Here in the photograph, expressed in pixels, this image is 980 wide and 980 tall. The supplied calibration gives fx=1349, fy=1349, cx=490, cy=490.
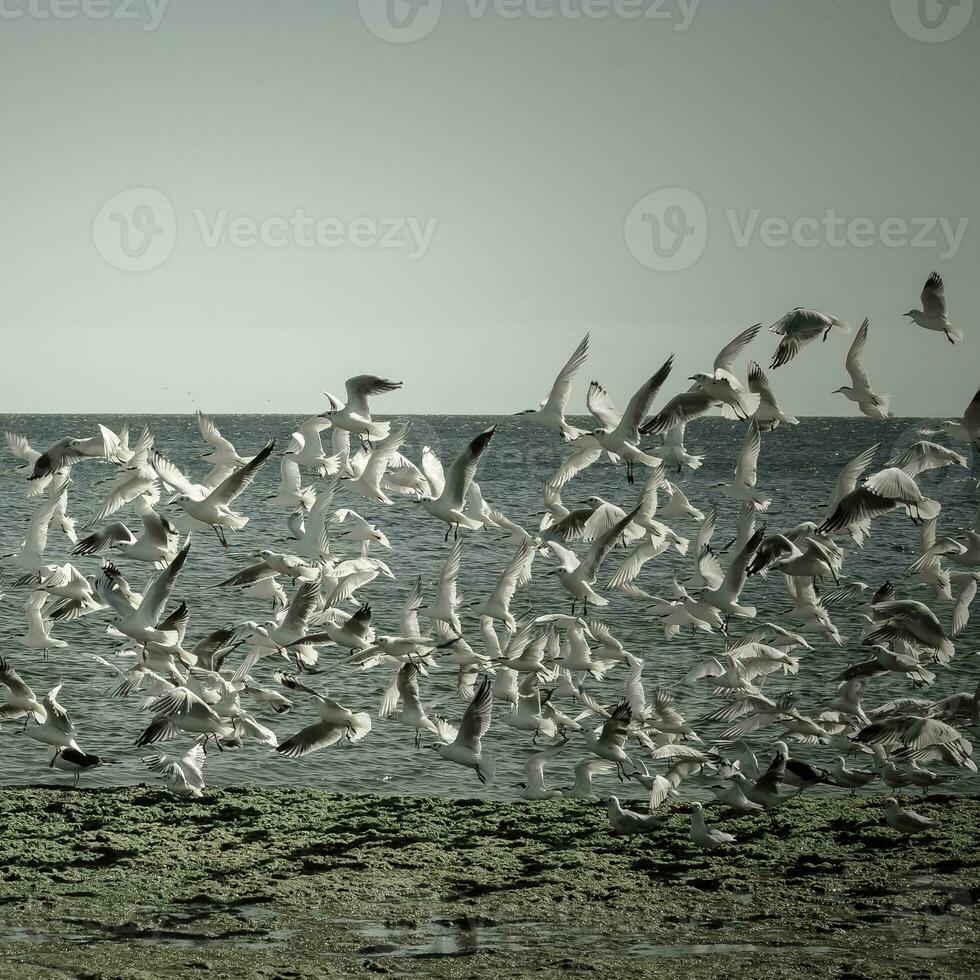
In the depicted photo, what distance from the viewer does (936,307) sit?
14.2 m

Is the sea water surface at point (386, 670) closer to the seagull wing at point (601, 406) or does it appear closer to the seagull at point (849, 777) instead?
the seagull at point (849, 777)

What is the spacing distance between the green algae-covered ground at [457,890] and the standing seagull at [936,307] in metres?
4.88

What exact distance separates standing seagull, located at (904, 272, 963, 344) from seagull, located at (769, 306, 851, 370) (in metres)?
1.18

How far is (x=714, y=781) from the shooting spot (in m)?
13.2

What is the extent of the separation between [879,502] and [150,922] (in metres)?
7.77

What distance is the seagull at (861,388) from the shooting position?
14742 mm

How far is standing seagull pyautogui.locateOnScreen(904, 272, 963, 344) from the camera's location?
14227 millimetres

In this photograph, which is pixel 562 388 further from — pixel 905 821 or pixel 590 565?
pixel 905 821

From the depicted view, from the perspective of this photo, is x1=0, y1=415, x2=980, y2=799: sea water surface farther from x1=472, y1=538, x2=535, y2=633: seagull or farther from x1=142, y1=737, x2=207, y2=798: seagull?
x1=472, y1=538, x2=535, y2=633: seagull

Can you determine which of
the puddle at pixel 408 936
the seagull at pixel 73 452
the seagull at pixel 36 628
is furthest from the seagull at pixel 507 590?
the seagull at pixel 36 628

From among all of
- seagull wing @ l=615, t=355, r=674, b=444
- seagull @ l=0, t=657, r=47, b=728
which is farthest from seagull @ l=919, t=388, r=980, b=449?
seagull @ l=0, t=657, r=47, b=728

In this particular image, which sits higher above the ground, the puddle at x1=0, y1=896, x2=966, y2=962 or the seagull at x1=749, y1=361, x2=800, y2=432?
the seagull at x1=749, y1=361, x2=800, y2=432

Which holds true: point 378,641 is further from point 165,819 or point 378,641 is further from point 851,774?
point 851,774

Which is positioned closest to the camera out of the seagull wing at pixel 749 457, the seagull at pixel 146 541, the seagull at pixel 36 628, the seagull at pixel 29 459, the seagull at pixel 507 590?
the seagull at pixel 146 541
